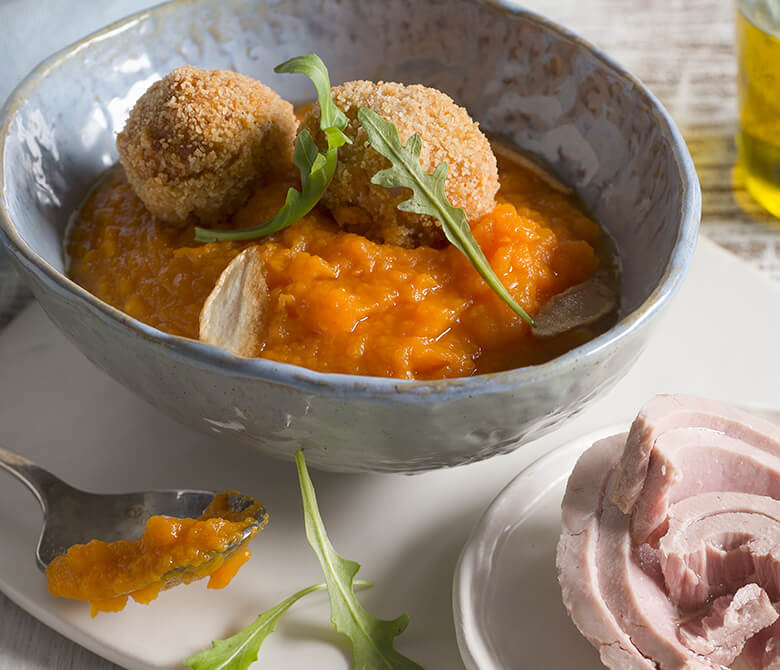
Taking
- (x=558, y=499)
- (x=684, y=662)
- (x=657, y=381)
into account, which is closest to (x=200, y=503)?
(x=558, y=499)

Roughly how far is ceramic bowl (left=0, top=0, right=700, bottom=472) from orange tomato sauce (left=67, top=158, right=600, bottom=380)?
0.14m

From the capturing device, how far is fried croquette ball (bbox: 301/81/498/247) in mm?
1938

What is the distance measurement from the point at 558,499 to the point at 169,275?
2.86 feet

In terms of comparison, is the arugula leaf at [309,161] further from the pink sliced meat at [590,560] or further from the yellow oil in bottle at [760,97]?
the yellow oil in bottle at [760,97]

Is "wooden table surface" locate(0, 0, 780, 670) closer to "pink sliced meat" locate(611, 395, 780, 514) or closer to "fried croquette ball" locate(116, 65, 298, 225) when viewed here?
"fried croquette ball" locate(116, 65, 298, 225)

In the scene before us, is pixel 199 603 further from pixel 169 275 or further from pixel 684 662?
pixel 684 662

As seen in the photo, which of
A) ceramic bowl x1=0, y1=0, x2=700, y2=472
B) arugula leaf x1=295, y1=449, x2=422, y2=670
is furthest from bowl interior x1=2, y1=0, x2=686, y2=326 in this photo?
arugula leaf x1=295, y1=449, x2=422, y2=670

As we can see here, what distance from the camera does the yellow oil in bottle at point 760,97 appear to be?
9.05 ft

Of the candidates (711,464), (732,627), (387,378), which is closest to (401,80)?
(387,378)

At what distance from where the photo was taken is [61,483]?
197 centimetres

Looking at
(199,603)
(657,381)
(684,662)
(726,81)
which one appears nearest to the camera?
(684,662)

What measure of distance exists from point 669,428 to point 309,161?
0.83 metres

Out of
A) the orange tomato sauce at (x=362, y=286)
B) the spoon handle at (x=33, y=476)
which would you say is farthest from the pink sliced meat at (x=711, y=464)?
the spoon handle at (x=33, y=476)

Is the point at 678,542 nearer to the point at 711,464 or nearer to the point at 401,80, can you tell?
the point at 711,464
